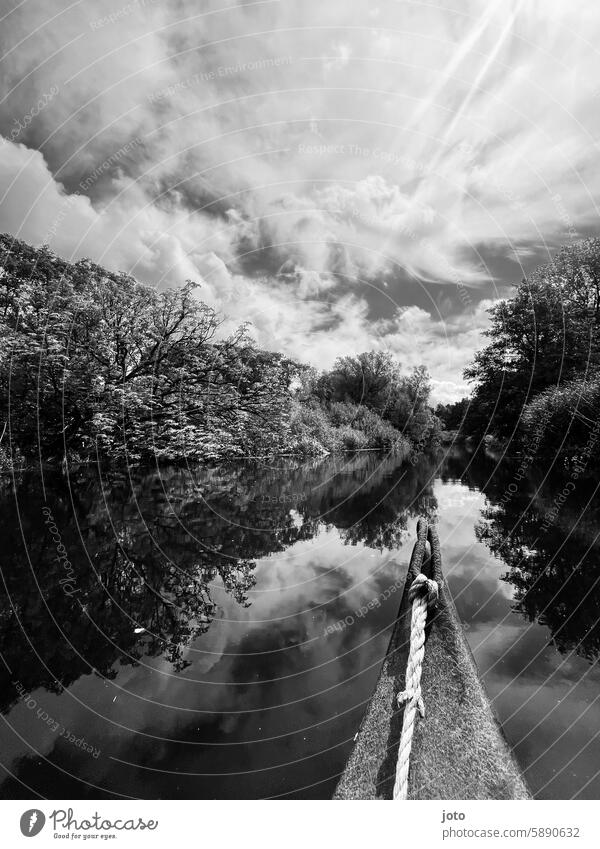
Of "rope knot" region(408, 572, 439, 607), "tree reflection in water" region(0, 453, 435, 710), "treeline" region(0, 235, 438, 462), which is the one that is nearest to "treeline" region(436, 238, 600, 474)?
"tree reflection in water" region(0, 453, 435, 710)

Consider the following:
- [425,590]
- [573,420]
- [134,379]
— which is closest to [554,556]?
[425,590]

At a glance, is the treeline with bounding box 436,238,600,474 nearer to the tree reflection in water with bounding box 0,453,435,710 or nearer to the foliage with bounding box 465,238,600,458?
the foliage with bounding box 465,238,600,458

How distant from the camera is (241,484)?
20.1 metres

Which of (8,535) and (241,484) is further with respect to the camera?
(241,484)

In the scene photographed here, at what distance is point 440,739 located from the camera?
7.34 feet

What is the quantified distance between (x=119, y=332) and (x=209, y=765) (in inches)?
524

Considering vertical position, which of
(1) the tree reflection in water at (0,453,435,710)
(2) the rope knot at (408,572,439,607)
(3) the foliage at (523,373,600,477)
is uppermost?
(3) the foliage at (523,373,600,477)

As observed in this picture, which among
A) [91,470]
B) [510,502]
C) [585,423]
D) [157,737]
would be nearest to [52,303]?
[91,470]

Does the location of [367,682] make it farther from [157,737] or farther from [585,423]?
[585,423]

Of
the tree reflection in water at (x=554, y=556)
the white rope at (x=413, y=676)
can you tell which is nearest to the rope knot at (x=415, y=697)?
the white rope at (x=413, y=676)

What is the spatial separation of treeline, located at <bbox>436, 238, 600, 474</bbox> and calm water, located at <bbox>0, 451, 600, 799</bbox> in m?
12.0

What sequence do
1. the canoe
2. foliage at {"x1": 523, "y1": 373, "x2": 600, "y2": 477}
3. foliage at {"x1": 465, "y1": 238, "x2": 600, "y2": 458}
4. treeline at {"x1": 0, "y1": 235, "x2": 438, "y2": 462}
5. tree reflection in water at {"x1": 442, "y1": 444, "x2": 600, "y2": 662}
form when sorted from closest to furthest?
the canoe
tree reflection in water at {"x1": 442, "y1": 444, "x2": 600, "y2": 662}
treeline at {"x1": 0, "y1": 235, "x2": 438, "y2": 462}
foliage at {"x1": 523, "y1": 373, "x2": 600, "y2": 477}
foliage at {"x1": 465, "y1": 238, "x2": 600, "y2": 458}

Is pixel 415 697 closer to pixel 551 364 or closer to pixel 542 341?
pixel 551 364

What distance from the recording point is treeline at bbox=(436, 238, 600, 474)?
65.3ft
